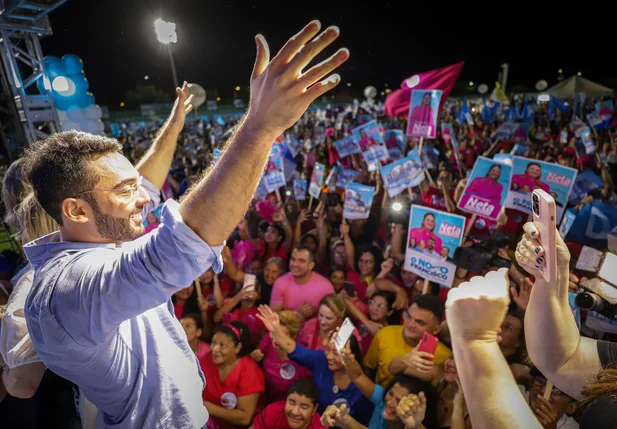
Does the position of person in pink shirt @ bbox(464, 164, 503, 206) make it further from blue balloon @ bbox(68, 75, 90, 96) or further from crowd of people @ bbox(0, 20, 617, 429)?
blue balloon @ bbox(68, 75, 90, 96)

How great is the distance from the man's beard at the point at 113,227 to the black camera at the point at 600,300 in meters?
1.81

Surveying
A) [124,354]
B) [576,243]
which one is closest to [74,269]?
[124,354]

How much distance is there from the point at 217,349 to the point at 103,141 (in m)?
2.31

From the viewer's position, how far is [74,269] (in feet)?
3.12

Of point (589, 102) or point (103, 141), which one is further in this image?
point (589, 102)

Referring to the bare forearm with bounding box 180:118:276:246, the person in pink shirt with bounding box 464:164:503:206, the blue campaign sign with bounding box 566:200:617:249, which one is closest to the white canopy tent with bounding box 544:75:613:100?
the person in pink shirt with bounding box 464:164:503:206

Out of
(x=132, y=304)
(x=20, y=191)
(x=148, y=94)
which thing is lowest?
(x=132, y=304)

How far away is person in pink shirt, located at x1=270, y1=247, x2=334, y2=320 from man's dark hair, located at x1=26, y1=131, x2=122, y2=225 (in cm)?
299

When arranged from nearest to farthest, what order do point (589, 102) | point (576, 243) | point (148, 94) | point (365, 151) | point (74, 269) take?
1. point (74, 269)
2. point (576, 243)
3. point (365, 151)
4. point (589, 102)
5. point (148, 94)

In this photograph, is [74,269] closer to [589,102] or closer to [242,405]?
[242,405]

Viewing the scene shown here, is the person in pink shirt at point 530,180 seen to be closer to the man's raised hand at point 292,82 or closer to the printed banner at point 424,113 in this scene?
the printed banner at point 424,113

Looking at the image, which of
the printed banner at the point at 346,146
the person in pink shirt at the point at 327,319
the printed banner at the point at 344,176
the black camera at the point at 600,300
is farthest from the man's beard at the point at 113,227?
the printed banner at the point at 346,146

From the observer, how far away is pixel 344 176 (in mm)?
6621

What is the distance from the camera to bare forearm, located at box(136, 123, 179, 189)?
2.02 m
